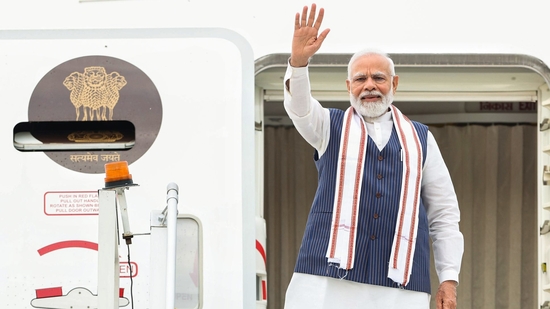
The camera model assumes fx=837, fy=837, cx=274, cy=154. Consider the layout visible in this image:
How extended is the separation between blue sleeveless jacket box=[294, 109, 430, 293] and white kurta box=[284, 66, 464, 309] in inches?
1.2

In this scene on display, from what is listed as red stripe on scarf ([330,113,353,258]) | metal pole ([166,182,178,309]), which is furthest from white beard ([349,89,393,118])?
metal pole ([166,182,178,309])

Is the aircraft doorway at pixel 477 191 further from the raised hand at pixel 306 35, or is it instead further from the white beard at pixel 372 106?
the raised hand at pixel 306 35

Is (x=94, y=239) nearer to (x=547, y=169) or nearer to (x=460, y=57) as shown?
(x=460, y=57)

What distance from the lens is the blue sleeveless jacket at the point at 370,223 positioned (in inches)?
98.7

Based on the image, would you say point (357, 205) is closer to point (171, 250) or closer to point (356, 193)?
point (356, 193)

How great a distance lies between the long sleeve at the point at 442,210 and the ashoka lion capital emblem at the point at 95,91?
1296 mm

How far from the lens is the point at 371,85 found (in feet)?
8.50

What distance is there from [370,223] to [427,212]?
1.03 ft

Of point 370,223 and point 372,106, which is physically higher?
point 372,106

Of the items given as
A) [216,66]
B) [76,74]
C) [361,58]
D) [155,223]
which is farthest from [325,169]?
[76,74]

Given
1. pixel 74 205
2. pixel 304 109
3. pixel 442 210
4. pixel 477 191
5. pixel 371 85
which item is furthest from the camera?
pixel 477 191

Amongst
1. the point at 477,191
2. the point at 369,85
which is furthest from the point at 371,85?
the point at 477,191

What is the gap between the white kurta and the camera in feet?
8.13

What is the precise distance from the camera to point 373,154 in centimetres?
256
